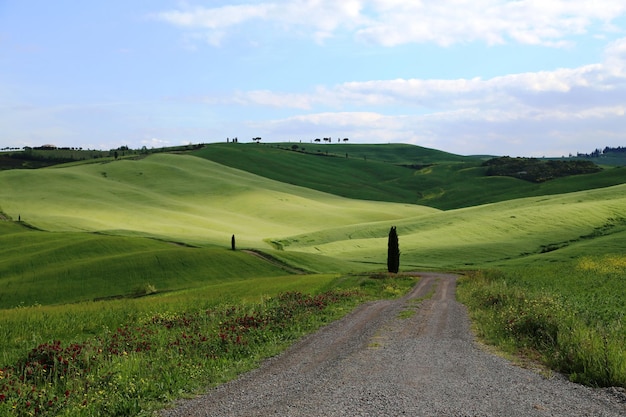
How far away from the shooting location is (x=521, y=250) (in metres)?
81.2

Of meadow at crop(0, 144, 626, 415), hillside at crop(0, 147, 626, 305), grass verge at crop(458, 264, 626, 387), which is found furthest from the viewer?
hillside at crop(0, 147, 626, 305)

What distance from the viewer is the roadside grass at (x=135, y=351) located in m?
13.1

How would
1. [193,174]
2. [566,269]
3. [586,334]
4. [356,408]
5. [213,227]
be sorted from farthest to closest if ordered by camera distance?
[193,174]
[213,227]
[566,269]
[586,334]
[356,408]

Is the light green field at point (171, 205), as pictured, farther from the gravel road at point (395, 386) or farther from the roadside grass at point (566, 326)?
the gravel road at point (395, 386)

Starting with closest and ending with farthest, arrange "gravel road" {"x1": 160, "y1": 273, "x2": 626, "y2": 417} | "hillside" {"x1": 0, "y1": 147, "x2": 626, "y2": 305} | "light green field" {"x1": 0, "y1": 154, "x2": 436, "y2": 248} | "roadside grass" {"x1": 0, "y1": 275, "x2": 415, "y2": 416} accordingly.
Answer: "gravel road" {"x1": 160, "y1": 273, "x2": 626, "y2": 417}
"roadside grass" {"x1": 0, "y1": 275, "x2": 415, "y2": 416}
"hillside" {"x1": 0, "y1": 147, "x2": 626, "y2": 305}
"light green field" {"x1": 0, "y1": 154, "x2": 436, "y2": 248}

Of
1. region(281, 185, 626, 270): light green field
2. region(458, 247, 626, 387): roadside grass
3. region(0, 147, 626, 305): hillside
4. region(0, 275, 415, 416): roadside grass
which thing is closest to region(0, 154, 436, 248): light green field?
region(0, 147, 626, 305): hillside

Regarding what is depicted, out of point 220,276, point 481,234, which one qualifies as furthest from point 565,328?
point 481,234

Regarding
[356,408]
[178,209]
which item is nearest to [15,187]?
[178,209]

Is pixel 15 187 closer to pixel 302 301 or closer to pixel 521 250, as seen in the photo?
pixel 521 250

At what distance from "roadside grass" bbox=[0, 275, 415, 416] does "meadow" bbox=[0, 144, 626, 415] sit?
0.25ft

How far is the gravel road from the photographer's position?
12.0 metres

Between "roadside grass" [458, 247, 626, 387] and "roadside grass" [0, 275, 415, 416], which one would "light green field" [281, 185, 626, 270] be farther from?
"roadside grass" [0, 275, 415, 416]

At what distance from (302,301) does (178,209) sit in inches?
4362

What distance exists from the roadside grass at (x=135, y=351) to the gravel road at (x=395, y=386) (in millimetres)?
1164
